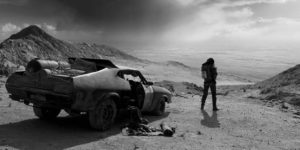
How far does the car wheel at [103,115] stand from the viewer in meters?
7.87

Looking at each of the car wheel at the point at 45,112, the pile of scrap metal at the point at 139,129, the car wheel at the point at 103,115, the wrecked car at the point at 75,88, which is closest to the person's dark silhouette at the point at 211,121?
the pile of scrap metal at the point at 139,129

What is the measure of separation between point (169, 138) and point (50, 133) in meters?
2.87

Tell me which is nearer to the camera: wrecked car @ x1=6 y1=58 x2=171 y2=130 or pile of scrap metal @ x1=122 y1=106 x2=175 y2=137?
wrecked car @ x1=6 y1=58 x2=171 y2=130

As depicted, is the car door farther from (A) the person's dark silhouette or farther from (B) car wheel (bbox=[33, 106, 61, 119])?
(B) car wheel (bbox=[33, 106, 61, 119])

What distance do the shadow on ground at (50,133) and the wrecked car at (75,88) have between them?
1.17 ft

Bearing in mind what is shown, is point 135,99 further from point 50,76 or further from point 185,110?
point 185,110

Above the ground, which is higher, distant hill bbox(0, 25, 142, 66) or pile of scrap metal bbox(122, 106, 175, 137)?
distant hill bbox(0, 25, 142, 66)

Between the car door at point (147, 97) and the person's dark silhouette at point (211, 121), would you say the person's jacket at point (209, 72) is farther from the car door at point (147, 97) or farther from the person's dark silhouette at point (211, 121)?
the car door at point (147, 97)

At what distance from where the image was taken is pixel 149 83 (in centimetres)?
1009

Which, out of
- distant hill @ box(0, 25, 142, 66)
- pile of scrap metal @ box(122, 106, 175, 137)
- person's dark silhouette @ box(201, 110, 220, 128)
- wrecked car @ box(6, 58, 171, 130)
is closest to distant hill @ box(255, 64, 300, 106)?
person's dark silhouette @ box(201, 110, 220, 128)

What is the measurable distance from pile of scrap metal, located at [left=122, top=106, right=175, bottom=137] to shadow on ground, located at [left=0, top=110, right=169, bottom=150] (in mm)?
313

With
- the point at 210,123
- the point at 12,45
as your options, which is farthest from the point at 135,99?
the point at 12,45

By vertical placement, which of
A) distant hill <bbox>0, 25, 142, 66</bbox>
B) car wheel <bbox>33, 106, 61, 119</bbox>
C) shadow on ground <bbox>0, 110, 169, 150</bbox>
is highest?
distant hill <bbox>0, 25, 142, 66</bbox>

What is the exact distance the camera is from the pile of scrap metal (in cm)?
827
